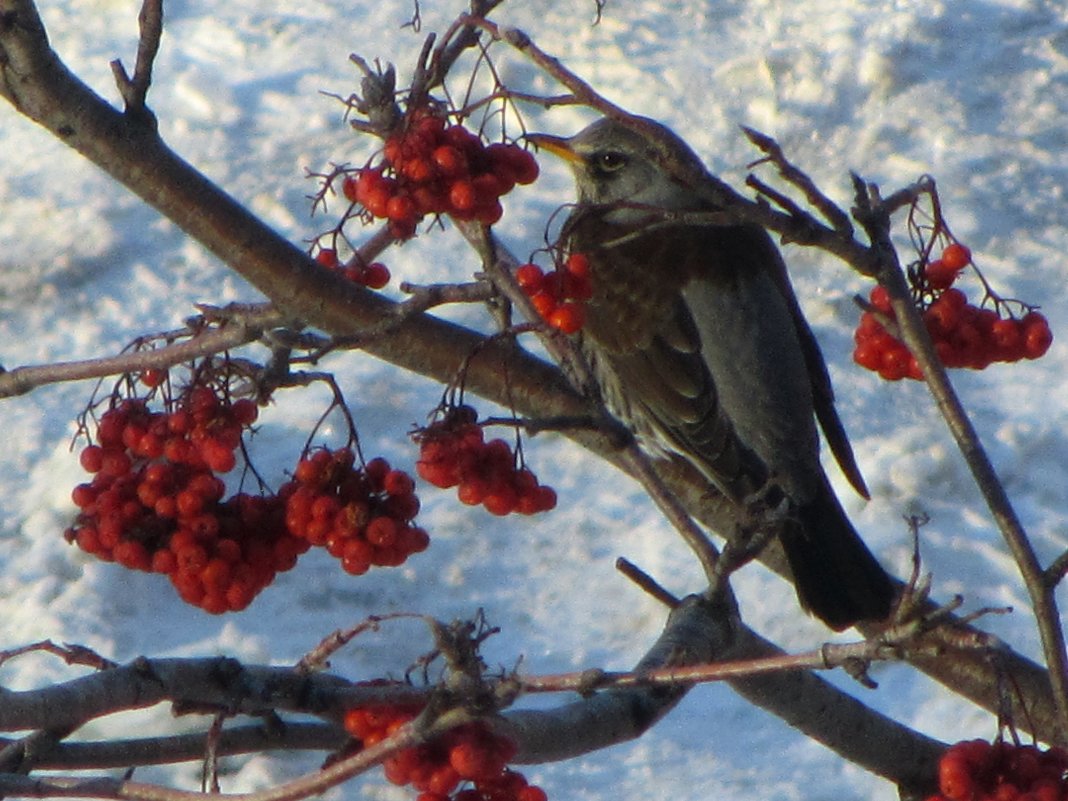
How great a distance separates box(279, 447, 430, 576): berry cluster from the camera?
1498 millimetres

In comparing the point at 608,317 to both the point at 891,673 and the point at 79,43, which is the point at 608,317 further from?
the point at 79,43

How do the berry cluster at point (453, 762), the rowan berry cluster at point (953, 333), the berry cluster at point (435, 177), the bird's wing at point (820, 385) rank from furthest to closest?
the bird's wing at point (820, 385) < the rowan berry cluster at point (953, 333) < the berry cluster at point (435, 177) < the berry cluster at point (453, 762)

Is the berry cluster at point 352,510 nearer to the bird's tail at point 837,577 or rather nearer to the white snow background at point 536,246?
the bird's tail at point 837,577

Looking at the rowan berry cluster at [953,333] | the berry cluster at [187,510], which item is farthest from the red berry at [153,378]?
the rowan berry cluster at [953,333]

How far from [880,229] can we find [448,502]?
261 centimetres

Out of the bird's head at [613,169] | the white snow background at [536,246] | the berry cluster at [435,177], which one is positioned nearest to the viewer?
the berry cluster at [435,177]

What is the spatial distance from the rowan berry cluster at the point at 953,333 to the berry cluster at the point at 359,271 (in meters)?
0.60

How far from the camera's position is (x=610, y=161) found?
3107mm

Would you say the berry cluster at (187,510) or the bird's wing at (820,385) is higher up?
the bird's wing at (820,385)

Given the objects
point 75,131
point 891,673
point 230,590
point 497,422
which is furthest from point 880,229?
point 891,673

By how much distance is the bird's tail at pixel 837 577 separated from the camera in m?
2.40

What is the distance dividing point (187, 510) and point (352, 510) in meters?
0.17

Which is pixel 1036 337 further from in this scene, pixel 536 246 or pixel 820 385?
pixel 536 246

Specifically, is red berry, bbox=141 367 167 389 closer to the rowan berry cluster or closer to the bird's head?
the rowan berry cluster
